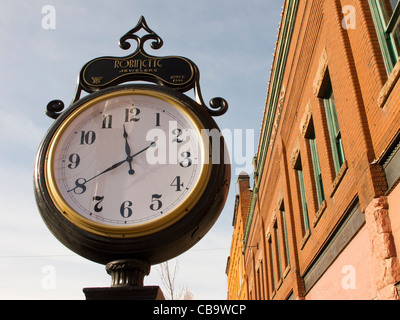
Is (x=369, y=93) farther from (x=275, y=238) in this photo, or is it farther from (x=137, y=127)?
(x=275, y=238)

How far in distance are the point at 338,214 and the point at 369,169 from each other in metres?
2.01

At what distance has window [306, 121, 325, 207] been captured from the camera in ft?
34.8

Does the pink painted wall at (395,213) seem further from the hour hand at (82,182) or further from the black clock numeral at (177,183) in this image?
the hour hand at (82,182)

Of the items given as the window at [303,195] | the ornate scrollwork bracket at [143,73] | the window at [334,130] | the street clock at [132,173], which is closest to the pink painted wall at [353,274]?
the window at [334,130]

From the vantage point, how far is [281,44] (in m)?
12.6

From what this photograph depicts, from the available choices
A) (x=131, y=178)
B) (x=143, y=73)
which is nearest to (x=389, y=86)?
(x=143, y=73)

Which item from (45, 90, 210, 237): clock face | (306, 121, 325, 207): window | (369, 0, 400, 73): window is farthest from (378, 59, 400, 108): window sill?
(45, 90, 210, 237): clock face

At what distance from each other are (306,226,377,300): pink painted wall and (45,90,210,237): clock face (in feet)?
17.8

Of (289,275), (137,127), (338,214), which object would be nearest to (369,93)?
(338,214)

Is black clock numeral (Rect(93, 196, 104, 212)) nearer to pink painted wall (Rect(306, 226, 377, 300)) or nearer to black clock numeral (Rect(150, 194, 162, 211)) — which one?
black clock numeral (Rect(150, 194, 162, 211))

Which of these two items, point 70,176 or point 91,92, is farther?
point 91,92

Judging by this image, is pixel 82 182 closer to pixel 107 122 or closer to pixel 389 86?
pixel 107 122

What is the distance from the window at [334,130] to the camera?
29.8ft
